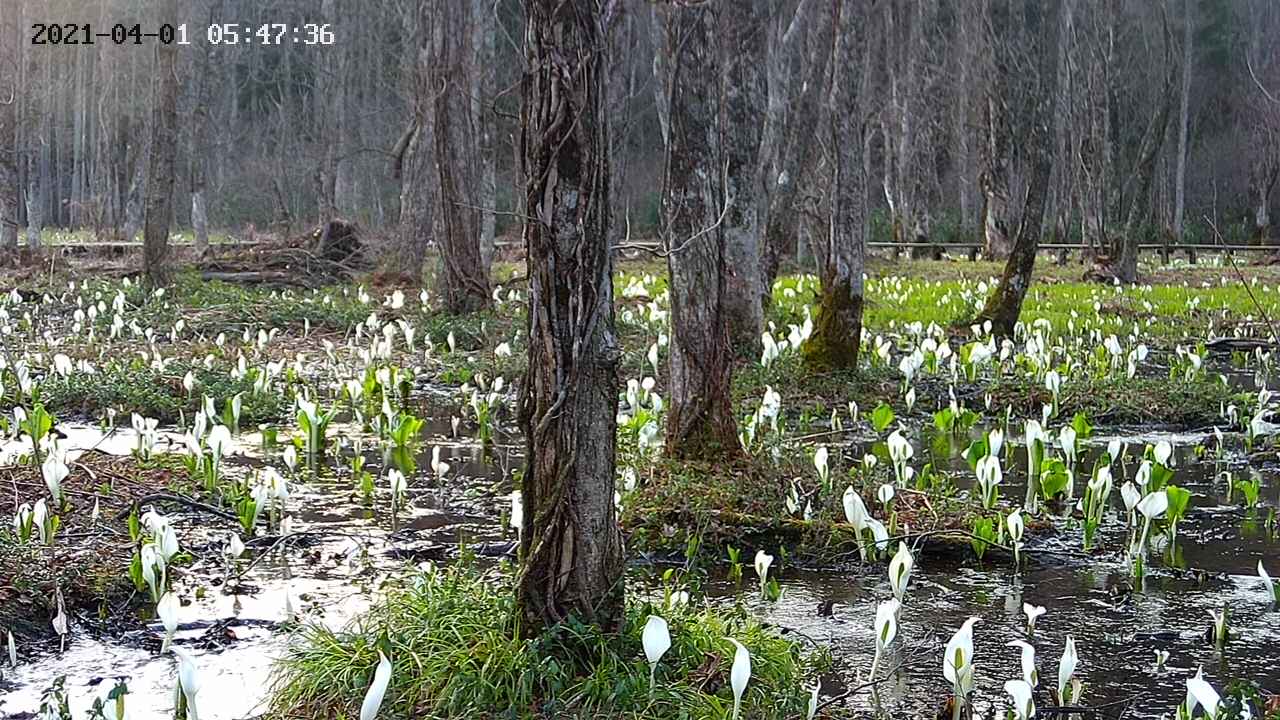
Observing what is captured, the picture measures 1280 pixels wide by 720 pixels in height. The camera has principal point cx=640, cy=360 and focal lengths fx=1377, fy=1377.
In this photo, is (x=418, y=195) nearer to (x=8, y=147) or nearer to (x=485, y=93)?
(x=485, y=93)

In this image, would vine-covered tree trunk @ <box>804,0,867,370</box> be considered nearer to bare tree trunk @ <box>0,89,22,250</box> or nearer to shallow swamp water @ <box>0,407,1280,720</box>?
shallow swamp water @ <box>0,407,1280,720</box>

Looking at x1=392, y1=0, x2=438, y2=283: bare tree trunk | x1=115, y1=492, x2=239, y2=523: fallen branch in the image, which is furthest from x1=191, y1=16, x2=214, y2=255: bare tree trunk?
x1=115, y1=492, x2=239, y2=523: fallen branch

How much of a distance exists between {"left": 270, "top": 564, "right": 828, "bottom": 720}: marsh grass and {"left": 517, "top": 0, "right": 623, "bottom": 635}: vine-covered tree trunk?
0.14 meters

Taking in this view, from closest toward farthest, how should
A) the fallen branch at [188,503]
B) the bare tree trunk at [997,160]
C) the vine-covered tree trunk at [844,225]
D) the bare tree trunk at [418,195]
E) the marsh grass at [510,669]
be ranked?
the marsh grass at [510,669] → the fallen branch at [188,503] → the vine-covered tree trunk at [844,225] → the bare tree trunk at [418,195] → the bare tree trunk at [997,160]

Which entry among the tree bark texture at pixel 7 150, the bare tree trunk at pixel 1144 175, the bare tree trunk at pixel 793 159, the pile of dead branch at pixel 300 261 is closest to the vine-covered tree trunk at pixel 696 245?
the bare tree trunk at pixel 793 159

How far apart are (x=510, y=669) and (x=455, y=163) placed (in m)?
10.9

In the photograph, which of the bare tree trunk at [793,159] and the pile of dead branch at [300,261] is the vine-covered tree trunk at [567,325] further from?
the pile of dead branch at [300,261]

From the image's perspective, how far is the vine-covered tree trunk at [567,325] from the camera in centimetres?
388

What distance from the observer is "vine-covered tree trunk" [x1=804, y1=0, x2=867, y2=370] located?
32.2 ft

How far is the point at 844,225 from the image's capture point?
9.96m

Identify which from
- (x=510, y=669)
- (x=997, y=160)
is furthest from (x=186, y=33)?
(x=510, y=669)

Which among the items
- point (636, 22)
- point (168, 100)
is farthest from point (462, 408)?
point (636, 22)

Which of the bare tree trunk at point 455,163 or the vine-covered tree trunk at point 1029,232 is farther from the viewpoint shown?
the bare tree trunk at point 455,163

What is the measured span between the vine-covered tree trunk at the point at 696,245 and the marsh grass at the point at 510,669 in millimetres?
2376
